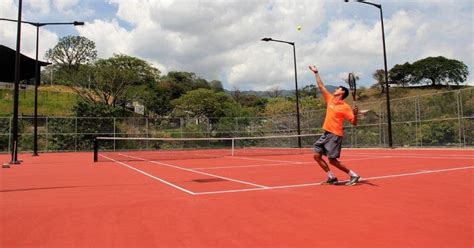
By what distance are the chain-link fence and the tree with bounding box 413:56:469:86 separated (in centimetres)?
9561

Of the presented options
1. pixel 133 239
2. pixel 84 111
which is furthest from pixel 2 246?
pixel 84 111

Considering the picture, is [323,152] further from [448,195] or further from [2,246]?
[2,246]

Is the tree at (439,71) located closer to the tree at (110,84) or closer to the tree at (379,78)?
the tree at (379,78)

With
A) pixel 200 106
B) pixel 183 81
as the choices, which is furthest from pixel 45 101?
pixel 183 81

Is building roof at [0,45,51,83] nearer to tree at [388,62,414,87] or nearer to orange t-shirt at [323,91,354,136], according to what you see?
orange t-shirt at [323,91,354,136]

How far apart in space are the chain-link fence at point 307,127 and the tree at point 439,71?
95614mm

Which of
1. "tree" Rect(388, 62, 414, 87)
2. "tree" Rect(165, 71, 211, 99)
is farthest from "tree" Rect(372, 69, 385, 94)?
"tree" Rect(165, 71, 211, 99)

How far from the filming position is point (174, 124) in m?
38.4

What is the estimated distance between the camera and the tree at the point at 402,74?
123438mm

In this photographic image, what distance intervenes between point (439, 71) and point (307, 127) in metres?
98.4

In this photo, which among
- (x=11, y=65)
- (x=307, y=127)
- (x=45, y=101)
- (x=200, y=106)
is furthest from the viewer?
(x=45, y=101)

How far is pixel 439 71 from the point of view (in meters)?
120

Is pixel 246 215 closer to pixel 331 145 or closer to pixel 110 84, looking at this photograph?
pixel 331 145

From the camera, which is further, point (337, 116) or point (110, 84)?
point (110, 84)
